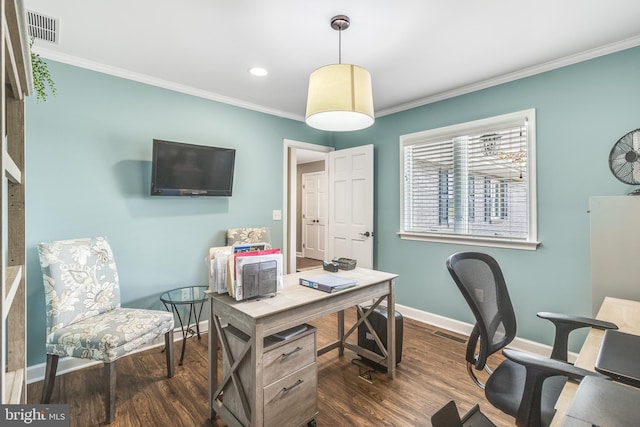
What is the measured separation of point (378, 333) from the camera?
2543 millimetres

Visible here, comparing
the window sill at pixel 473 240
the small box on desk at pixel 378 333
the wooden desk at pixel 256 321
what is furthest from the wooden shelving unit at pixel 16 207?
the window sill at pixel 473 240

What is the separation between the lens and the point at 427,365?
2.57m

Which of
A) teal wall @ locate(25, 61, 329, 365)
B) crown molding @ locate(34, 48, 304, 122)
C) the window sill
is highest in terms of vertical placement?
crown molding @ locate(34, 48, 304, 122)

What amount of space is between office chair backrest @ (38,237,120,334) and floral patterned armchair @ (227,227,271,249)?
1134 mm

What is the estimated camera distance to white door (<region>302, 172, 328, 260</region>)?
7.22 metres

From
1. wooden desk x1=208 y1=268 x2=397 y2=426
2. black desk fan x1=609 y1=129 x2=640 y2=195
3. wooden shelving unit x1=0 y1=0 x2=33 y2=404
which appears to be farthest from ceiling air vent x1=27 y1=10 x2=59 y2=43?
black desk fan x1=609 y1=129 x2=640 y2=195

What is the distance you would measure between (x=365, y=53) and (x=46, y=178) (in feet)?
8.78

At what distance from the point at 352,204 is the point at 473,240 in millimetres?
1521

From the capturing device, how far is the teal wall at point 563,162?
2363 mm

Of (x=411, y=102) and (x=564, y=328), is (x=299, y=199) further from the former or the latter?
(x=564, y=328)

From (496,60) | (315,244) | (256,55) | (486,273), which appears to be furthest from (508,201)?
(315,244)

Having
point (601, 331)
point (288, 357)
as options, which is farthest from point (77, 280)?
point (601, 331)

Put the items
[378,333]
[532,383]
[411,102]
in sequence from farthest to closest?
[411,102] < [378,333] < [532,383]

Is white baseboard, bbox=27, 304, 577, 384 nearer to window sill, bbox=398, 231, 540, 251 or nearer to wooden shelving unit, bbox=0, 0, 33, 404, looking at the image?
window sill, bbox=398, 231, 540, 251
